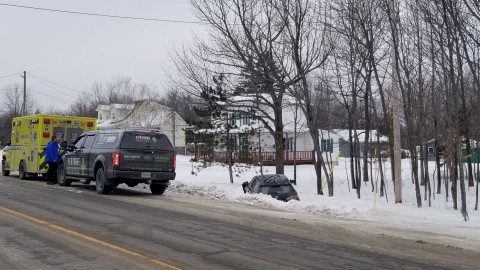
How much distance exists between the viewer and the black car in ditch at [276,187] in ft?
51.4

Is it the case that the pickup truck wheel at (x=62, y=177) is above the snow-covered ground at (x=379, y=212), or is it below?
above

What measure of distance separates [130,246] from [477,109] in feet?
40.0

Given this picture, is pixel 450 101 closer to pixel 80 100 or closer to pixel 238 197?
pixel 238 197

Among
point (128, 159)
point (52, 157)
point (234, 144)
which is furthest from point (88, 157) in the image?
point (234, 144)

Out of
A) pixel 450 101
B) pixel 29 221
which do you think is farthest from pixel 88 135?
pixel 450 101

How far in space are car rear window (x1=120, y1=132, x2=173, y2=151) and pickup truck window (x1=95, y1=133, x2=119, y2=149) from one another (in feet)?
1.16

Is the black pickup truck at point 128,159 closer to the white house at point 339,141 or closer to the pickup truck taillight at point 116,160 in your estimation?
the pickup truck taillight at point 116,160

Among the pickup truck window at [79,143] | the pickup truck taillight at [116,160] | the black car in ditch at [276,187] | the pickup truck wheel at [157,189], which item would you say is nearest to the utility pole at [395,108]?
the black car in ditch at [276,187]

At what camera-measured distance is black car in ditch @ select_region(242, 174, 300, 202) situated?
15.7 metres

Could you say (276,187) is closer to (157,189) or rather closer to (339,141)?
(157,189)

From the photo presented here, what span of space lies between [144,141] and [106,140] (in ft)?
4.46

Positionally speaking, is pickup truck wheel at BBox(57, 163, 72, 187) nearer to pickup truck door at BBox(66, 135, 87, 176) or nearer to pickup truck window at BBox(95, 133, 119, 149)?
pickup truck door at BBox(66, 135, 87, 176)

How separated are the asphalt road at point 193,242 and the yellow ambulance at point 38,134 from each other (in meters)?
8.37

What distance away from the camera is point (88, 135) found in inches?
691
